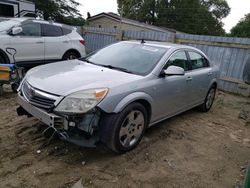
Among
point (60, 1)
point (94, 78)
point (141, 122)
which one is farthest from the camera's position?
point (60, 1)

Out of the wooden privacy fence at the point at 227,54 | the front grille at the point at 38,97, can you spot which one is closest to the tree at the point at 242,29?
the wooden privacy fence at the point at 227,54

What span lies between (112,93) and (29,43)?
5645 mm

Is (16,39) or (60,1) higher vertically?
(60,1)

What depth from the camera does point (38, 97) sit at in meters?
3.11

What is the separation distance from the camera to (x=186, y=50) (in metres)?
4.84

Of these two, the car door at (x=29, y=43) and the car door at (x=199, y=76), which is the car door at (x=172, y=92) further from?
the car door at (x=29, y=43)

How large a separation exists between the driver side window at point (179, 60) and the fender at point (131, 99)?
0.71 m

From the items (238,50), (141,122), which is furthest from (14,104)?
(238,50)

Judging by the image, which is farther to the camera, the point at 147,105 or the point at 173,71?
the point at 173,71

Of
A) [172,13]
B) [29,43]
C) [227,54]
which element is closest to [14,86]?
[29,43]

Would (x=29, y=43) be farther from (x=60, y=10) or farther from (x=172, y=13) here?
(x=172, y=13)

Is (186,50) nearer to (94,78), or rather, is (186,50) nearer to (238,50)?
(94,78)

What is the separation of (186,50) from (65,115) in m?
2.93

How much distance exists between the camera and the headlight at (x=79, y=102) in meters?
2.86
